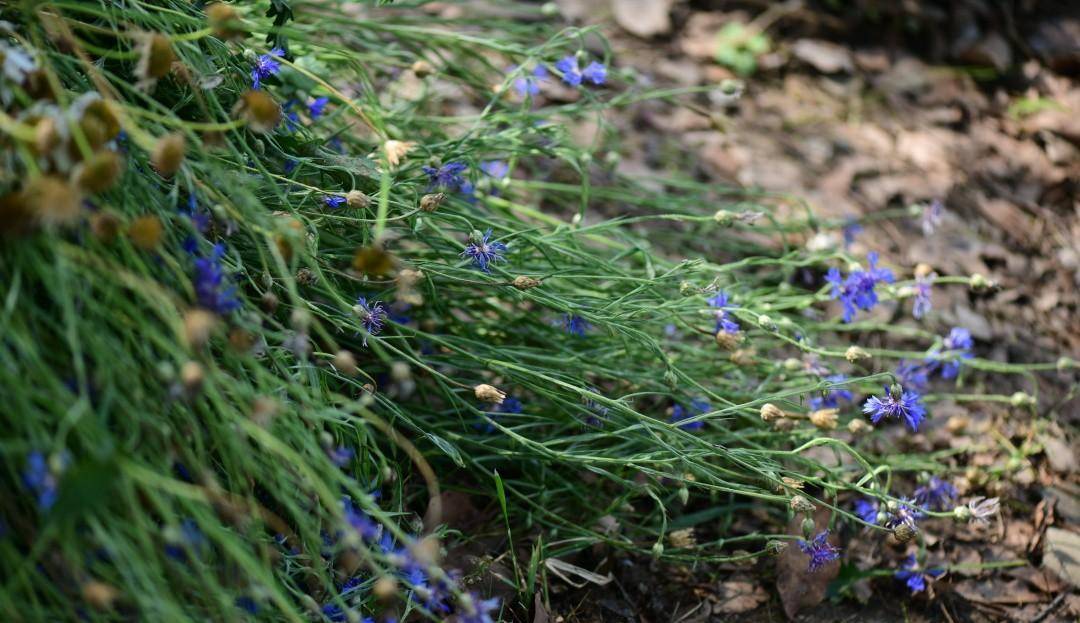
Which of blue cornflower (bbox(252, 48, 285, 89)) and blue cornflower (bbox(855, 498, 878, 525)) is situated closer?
blue cornflower (bbox(252, 48, 285, 89))

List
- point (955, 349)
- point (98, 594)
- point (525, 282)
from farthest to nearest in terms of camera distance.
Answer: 1. point (955, 349)
2. point (525, 282)
3. point (98, 594)

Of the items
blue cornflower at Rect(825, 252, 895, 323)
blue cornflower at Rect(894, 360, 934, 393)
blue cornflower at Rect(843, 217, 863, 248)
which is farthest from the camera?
blue cornflower at Rect(843, 217, 863, 248)

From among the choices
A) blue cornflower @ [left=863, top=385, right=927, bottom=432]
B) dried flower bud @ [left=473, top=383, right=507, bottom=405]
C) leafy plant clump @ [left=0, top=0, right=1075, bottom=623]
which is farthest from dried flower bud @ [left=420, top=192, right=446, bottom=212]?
blue cornflower @ [left=863, top=385, right=927, bottom=432]

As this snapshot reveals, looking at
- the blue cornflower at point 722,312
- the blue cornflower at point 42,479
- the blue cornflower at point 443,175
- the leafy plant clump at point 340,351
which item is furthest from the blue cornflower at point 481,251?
the blue cornflower at point 42,479

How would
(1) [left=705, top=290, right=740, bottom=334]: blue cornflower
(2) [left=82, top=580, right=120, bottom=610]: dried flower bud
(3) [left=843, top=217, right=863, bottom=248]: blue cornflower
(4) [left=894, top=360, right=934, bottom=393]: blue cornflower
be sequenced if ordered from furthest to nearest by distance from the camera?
(3) [left=843, top=217, right=863, bottom=248]: blue cornflower
(4) [left=894, top=360, right=934, bottom=393]: blue cornflower
(1) [left=705, top=290, right=740, bottom=334]: blue cornflower
(2) [left=82, top=580, right=120, bottom=610]: dried flower bud

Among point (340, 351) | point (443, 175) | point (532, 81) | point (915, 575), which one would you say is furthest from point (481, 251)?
point (915, 575)

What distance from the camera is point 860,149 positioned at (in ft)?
8.55

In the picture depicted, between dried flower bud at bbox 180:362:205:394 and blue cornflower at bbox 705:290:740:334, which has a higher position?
dried flower bud at bbox 180:362:205:394

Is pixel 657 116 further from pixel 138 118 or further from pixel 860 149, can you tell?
pixel 138 118

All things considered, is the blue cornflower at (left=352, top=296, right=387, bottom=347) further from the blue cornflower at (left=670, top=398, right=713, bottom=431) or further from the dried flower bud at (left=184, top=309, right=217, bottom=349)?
the blue cornflower at (left=670, top=398, right=713, bottom=431)

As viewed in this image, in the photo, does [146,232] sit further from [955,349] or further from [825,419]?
[955,349]

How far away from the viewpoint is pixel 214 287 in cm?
102

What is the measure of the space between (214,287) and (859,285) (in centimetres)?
109

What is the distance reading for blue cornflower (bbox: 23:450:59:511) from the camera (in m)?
0.84
